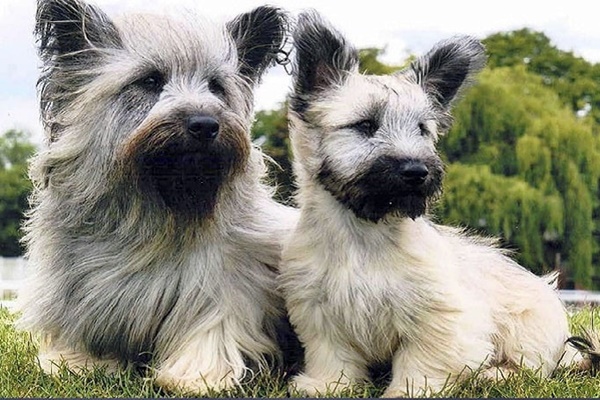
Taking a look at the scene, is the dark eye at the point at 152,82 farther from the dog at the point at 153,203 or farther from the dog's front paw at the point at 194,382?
the dog's front paw at the point at 194,382

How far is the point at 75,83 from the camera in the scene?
5262 mm

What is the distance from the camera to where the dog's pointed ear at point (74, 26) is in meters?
5.18

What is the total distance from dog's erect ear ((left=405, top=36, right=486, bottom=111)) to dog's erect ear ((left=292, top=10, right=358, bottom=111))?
414mm

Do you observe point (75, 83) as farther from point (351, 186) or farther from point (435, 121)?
point (435, 121)

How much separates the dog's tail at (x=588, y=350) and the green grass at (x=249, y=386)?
0.52 feet

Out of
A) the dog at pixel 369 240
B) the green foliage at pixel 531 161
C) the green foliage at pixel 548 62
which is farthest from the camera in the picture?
the green foliage at pixel 548 62

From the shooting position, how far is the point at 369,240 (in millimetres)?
4996

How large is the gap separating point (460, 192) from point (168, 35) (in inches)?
840

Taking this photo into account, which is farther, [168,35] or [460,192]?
[460,192]

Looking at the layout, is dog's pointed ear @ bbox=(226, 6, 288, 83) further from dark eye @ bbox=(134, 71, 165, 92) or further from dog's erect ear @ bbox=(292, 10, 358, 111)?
dark eye @ bbox=(134, 71, 165, 92)

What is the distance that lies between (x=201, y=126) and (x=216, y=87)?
1.83 feet

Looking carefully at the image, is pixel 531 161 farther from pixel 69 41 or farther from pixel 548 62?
pixel 69 41

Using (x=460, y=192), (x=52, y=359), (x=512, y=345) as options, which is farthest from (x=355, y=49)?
(x=460, y=192)

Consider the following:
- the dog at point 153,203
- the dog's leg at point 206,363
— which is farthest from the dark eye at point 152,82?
the dog's leg at point 206,363
